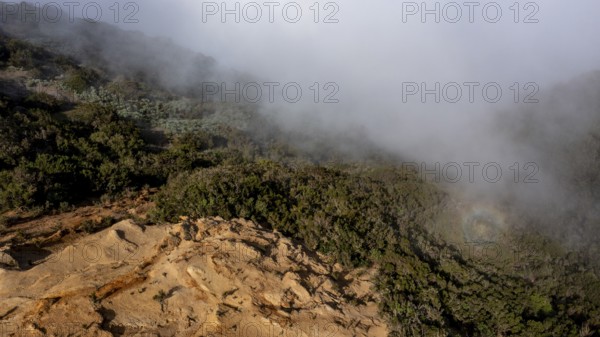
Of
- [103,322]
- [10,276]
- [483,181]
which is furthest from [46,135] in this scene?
[483,181]

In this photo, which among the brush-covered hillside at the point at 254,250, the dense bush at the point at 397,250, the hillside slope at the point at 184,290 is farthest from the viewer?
the dense bush at the point at 397,250

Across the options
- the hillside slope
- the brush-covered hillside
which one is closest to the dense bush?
the brush-covered hillside

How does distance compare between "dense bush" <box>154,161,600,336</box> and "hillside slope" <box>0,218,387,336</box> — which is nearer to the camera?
"hillside slope" <box>0,218,387,336</box>

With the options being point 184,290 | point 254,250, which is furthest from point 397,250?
point 184,290

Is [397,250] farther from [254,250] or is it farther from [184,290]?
[184,290]

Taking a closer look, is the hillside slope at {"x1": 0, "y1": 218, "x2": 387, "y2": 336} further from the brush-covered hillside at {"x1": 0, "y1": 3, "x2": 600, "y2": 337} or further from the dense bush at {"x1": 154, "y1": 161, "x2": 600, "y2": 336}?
the dense bush at {"x1": 154, "y1": 161, "x2": 600, "y2": 336}

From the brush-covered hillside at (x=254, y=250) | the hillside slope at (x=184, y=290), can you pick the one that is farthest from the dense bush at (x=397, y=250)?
the hillside slope at (x=184, y=290)

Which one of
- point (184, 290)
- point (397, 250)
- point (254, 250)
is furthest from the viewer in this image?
point (397, 250)

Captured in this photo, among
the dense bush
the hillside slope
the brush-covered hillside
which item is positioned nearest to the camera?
the hillside slope

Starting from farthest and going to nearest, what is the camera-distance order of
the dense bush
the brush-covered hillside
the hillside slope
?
1. the dense bush
2. the brush-covered hillside
3. the hillside slope

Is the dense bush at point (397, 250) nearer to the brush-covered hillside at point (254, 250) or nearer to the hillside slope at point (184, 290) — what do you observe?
the brush-covered hillside at point (254, 250)

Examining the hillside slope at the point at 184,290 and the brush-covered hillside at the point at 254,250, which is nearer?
the hillside slope at the point at 184,290

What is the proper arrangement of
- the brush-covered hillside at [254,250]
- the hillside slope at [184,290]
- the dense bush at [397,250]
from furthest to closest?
the dense bush at [397,250] → the brush-covered hillside at [254,250] → the hillside slope at [184,290]
